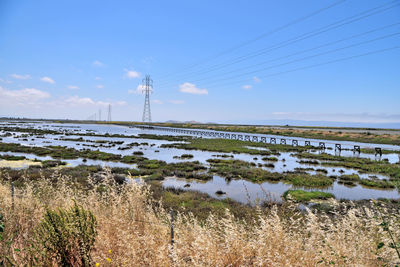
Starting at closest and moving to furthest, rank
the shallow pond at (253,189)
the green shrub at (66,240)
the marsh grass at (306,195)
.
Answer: the green shrub at (66,240)
the marsh grass at (306,195)
the shallow pond at (253,189)

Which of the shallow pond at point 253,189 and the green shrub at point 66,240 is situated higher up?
the green shrub at point 66,240

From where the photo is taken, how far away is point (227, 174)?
21281 millimetres

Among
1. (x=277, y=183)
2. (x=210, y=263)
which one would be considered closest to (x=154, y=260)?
(x=210, y=263)

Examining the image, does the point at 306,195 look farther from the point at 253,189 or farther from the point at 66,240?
the point at 66,240

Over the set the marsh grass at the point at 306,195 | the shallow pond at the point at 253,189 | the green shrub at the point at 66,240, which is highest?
the green shrub at the point at 66,240

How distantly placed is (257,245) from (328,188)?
16360mm

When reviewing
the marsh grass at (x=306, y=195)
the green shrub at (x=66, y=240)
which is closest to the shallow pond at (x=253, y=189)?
the marsh grass at (x=306, y=195)

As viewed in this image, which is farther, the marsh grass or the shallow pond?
the shallow pond

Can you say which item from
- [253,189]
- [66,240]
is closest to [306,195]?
[253,189]

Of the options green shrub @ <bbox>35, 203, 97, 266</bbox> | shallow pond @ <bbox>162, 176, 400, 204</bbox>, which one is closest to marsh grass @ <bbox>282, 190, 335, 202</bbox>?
shallow pond @ <bbox>162, 176, 400, 204</bbox>

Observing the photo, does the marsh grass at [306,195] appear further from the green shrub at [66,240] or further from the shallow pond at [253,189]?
the green shrub at [66,240]

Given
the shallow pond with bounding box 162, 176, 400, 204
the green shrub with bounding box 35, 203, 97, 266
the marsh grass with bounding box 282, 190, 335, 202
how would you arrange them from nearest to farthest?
the green shrub with bounding box 35, 203, 97, 266 < the marsh grass with bounding box 282, 190, 335, 202 < the shallow pond with bounding box 162, 176, 400, 204

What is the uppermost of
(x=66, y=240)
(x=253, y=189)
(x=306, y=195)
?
(x=66, y=240)

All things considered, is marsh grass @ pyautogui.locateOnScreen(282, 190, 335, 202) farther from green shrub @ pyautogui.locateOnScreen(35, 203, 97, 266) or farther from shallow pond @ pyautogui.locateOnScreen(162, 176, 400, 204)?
green shrub @ pyautogui.locateOnScreen(35, 203, 97, 266)
